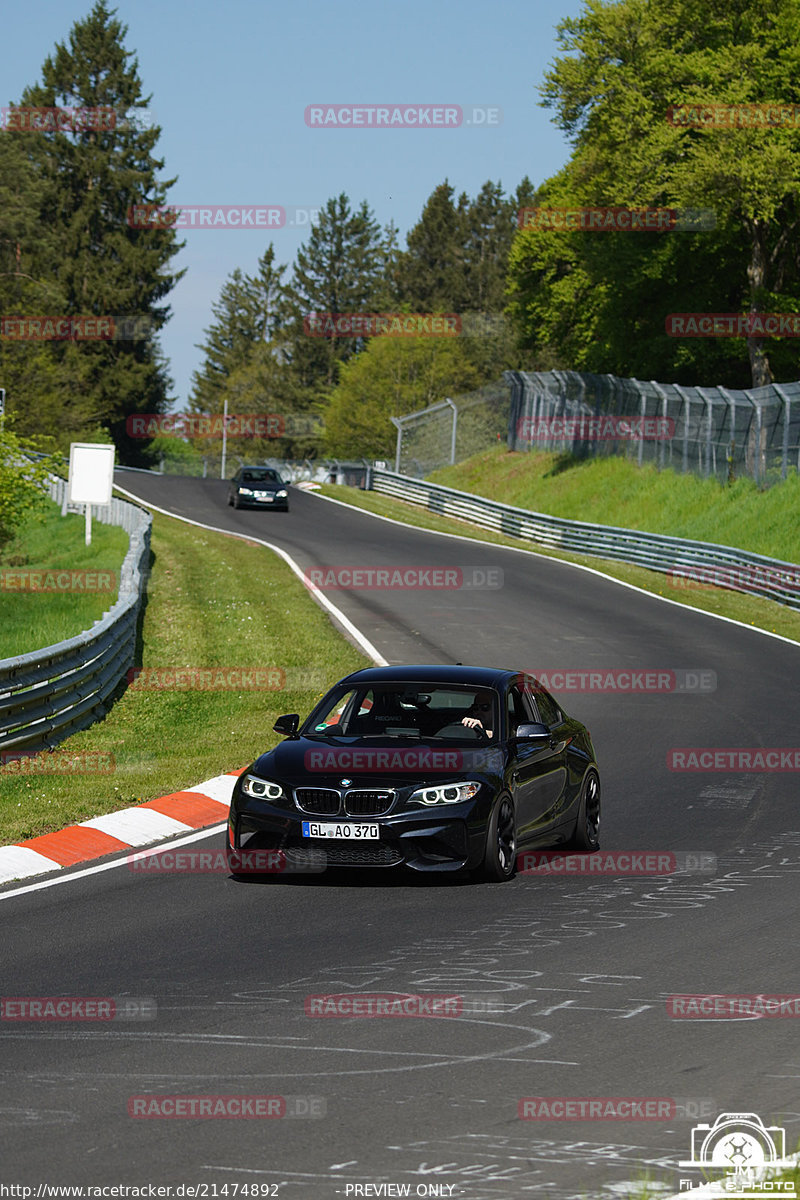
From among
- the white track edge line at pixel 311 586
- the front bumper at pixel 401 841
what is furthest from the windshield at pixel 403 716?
the white track edge line at pixel 311 586

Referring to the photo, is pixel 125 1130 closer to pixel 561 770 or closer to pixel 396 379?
pixel 561 770

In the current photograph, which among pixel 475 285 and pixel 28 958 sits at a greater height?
pixel 475 285

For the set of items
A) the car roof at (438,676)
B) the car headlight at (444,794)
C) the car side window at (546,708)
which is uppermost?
the car roof at (438,676)

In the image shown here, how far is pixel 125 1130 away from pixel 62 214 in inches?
3988

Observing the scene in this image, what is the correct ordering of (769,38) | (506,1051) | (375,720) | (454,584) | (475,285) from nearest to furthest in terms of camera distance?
(506,1051)
(375,720)
(454,584)
(769,38)
(475,285)

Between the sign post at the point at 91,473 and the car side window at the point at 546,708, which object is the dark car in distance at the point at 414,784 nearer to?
the car side window at the point at 546,708

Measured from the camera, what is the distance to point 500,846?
10.5 meters

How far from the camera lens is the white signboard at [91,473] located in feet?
117

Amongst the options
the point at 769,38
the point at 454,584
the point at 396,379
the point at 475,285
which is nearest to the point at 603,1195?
the point at 454,584

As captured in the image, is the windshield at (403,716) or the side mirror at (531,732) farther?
the windshield at (403,716)

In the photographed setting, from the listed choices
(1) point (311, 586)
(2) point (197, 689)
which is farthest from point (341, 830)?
(1) point (311, 586)

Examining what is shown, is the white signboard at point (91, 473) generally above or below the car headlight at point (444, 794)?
above

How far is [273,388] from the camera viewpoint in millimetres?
141375

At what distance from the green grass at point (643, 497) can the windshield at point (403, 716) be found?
3297 cm
